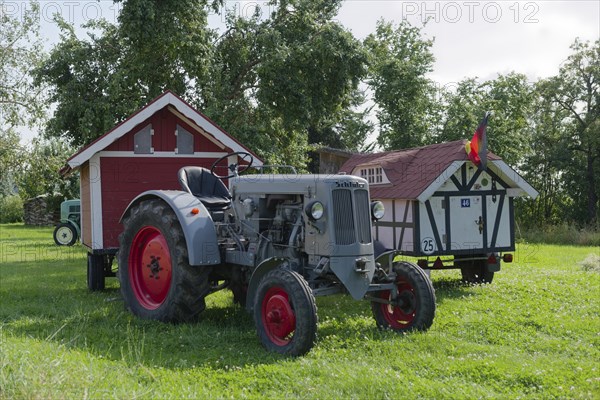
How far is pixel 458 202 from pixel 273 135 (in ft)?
32.2

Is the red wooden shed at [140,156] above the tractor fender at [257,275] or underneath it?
above

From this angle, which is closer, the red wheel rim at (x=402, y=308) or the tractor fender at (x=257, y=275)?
the tractor fender at (x=257, y=275)

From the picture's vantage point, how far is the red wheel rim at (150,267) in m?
8.02

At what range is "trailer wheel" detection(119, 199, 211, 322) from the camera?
7551mm

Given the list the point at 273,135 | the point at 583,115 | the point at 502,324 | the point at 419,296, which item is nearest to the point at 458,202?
the point at 502,324

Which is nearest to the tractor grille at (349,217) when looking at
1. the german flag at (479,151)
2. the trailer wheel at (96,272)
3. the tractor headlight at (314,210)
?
the tractor headlight at (314,210)

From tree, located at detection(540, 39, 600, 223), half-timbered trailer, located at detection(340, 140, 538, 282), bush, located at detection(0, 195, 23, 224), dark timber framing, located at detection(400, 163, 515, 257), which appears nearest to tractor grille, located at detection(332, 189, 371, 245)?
half-timbered trailer, located at detection(340, 140, 538, 282)

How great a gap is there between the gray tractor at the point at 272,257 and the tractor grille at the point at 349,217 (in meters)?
0.01

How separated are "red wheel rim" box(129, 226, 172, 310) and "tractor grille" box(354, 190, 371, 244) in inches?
93.8

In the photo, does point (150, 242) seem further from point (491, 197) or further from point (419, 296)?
point (491, 197)

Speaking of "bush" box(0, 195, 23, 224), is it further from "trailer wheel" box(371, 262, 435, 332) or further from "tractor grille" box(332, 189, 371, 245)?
"tractor grille" box(332, 189, 371, 245)

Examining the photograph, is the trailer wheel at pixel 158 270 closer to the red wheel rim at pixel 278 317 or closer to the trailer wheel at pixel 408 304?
the red wheel rim at pixel 278 317

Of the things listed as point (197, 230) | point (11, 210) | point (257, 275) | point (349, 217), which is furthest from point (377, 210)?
point (11, 210)

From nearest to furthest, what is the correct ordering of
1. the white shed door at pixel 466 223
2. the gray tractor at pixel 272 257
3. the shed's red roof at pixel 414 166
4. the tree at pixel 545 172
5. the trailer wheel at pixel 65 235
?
the gray tractor at pixel 272 257
the shed's red roof at pixel 414 166
the white shed door at pixel 466 223
the trailer wheel at pixel 65 235
the tree at pixel 545 172
